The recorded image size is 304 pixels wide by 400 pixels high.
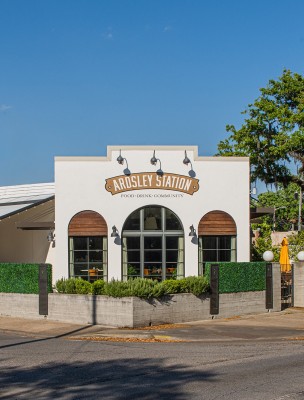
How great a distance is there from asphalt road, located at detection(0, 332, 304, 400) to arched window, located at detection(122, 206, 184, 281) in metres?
8.89

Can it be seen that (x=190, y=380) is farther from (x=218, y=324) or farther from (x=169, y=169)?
(x=169, y=169)

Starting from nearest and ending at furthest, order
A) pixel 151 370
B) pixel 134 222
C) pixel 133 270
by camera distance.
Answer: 1. pixel 151 370
2. pixel 133 270
3. pixel 134 222

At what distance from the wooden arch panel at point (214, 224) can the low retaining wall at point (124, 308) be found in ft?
9.91

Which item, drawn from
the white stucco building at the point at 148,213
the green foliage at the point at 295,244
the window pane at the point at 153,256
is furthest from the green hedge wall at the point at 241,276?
the green foliage at the point at 295,244

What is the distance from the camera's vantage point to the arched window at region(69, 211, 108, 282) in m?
28.2

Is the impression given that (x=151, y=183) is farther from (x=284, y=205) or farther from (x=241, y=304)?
(x=284, y=205)

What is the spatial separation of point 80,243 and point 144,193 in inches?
124

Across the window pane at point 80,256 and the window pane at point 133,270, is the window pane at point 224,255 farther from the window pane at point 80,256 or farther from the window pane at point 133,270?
the window pane at point 80,256

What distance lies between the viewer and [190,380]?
13.4 metres

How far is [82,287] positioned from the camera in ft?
81.1

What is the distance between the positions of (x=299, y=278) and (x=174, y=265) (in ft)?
16.9

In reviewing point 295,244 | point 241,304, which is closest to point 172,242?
point 241,304

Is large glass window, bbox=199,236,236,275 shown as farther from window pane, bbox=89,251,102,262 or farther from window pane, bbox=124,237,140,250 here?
window pane, bbox=89,251,102,262

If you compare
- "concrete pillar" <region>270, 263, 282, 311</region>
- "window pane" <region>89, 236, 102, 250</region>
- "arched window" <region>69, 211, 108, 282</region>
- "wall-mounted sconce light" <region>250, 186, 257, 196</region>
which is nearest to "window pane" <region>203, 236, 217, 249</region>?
"concrete pillar" <region>270, 263, 282, 311</region>
